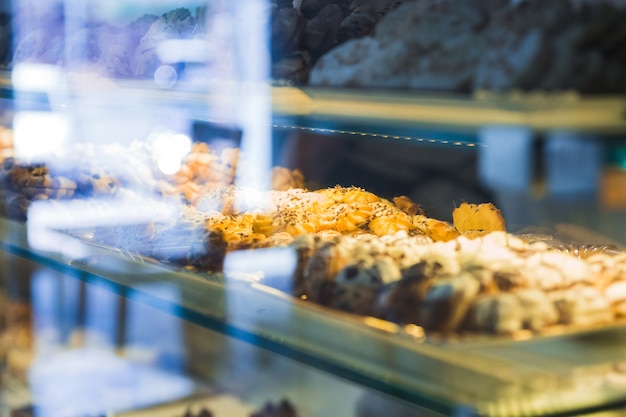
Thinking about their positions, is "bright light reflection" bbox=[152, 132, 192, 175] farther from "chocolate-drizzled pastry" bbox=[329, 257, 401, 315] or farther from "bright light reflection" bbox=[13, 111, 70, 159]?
"chocolate-drizzled pastry" bbox=[329, 257, 401, 315]

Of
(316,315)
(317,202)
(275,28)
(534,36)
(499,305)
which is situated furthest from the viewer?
(317,202)

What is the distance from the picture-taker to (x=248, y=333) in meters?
1.40

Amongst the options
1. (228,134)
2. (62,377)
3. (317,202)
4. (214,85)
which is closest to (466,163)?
(317,202)

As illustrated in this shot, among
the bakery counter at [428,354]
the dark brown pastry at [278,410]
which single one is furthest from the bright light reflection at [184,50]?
the dark brown pastry at [278,410]

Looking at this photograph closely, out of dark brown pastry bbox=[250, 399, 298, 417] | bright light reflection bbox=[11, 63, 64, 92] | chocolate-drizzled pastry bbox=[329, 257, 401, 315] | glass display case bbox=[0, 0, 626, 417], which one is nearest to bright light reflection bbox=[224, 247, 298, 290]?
glass display case bbox=[0, 0, 626, 417]

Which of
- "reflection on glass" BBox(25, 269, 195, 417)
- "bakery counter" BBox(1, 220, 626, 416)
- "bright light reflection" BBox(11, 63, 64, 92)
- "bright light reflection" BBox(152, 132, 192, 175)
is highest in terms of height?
"bright light reflection" BBox(11, 63, 64, 92)

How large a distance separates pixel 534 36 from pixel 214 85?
795 mm

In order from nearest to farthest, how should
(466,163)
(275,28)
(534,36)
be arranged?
(534,36) < (275,28) < (466,163)

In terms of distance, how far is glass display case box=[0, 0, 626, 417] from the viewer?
1.01m

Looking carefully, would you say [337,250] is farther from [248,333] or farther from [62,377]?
[62,377]

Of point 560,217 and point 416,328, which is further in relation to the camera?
point 560,217

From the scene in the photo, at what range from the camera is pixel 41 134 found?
2377 mm

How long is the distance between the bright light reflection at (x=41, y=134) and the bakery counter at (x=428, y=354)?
99 cm

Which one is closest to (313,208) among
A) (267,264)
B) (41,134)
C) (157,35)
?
(267,264)
